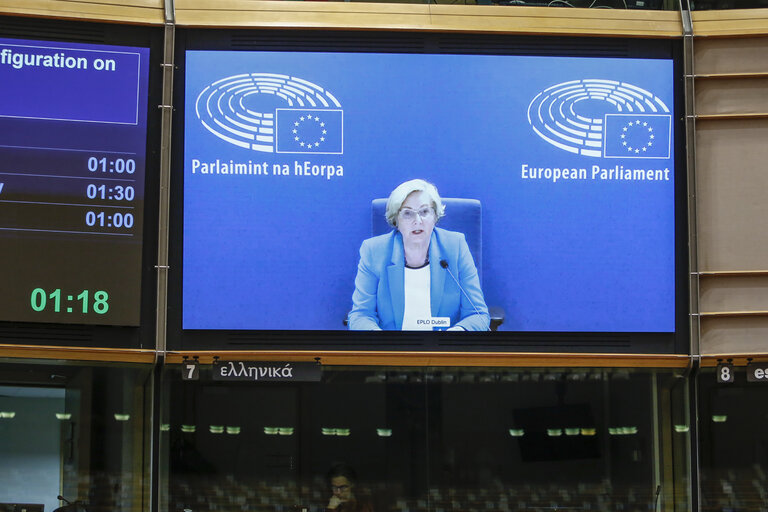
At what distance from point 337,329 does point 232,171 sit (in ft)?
7.59

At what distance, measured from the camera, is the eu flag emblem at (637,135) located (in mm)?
14734

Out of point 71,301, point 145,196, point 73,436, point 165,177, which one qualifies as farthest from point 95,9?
point 73,436

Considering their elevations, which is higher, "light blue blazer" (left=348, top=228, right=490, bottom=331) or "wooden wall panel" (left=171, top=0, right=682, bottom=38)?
"wooden wall panel" (left=171, top=0, right=682, bottom=38)

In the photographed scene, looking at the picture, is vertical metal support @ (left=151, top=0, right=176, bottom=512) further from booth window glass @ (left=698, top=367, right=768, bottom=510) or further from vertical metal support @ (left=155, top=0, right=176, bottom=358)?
booth window glass @ (left=698, top=367, right=768, bottom=510)

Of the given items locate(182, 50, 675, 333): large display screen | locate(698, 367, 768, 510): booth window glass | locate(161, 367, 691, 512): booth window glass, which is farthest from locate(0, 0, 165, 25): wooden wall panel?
locate(698, 367, 768, 510): booth window glass

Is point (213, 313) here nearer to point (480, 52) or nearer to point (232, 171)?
point (232, 171)

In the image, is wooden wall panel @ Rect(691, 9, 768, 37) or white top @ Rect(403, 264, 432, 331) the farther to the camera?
wooden wall panel @ Rect(691, 9, 768, 37)

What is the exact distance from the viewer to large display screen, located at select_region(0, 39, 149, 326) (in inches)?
548

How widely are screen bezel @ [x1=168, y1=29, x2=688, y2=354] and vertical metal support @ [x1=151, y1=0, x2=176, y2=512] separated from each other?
0.11 m

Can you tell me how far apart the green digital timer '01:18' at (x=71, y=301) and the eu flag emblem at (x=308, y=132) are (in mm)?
2803

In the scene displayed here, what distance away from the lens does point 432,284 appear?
1449cm

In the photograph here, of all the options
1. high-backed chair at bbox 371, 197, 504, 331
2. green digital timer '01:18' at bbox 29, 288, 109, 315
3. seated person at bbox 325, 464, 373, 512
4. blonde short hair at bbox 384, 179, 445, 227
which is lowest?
seated person at bbox 325, 464, 373, 512

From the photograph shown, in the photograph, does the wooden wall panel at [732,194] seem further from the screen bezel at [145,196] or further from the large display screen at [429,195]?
the screen bezel at [145,196]

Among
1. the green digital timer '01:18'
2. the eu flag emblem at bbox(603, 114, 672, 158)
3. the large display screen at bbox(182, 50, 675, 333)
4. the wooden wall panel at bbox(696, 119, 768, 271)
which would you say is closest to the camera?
the green digital timer '01:18'
